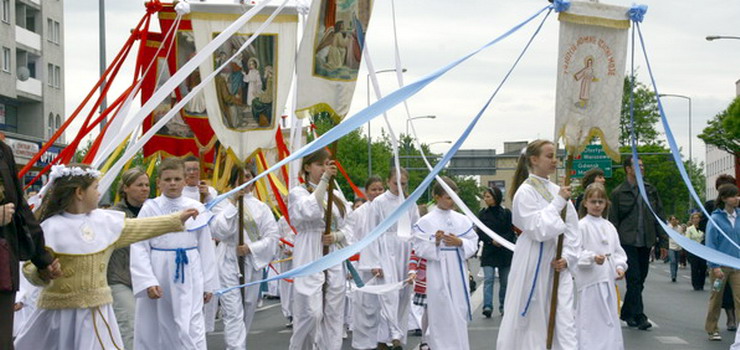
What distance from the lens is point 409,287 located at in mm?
12156

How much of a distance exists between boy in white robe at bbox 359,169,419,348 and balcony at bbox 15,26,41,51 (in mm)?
37810

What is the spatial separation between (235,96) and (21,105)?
135 feet

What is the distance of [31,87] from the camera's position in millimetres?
48406

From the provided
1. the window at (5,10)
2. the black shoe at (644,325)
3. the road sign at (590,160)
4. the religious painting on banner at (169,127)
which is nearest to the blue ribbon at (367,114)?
the religious painting on banner at (169,127)

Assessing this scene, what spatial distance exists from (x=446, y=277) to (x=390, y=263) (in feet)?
5.11

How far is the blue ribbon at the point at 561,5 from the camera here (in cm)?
873

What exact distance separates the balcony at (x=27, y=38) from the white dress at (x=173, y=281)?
133ft

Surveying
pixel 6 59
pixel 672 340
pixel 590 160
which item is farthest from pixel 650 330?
pixel 6 59

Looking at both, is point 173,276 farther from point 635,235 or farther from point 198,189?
point 635,235

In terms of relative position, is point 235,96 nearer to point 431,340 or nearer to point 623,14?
point 431,340

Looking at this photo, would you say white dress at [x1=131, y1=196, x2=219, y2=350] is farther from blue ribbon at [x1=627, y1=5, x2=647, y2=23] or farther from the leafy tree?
the leafy tree

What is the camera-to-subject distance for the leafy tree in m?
39.4

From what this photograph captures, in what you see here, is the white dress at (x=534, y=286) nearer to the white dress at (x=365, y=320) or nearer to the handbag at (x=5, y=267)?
the white dress at (x=365, y=320)

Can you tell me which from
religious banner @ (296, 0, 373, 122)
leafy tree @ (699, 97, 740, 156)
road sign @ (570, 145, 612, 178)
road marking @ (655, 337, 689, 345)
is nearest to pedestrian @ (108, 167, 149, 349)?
religious banner @ (296, 0, 373, 122)
